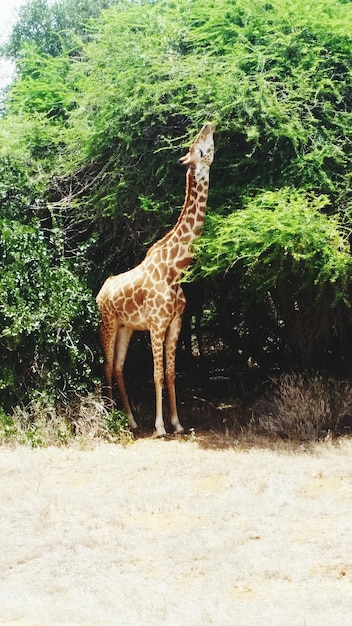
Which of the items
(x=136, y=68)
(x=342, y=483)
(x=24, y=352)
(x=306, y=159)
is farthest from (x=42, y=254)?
(x=342, y=483)

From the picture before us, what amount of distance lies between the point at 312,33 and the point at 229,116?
141 cm

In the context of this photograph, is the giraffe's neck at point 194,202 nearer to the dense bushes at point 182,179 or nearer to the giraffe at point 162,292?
the giraffe at point 162,292

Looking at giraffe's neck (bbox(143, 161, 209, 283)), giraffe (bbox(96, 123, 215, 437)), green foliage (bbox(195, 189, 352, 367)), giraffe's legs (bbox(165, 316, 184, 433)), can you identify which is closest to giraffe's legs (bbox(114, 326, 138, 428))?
giraffe (bbox(96, 123, 215, 437))

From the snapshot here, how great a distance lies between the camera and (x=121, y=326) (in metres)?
9.66

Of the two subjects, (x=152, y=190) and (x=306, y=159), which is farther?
(x=152, y=190)

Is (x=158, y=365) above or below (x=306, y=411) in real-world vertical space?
above

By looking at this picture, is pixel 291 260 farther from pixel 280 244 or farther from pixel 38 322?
pixel 38 322

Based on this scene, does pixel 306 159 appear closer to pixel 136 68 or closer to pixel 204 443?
pixel 136 68

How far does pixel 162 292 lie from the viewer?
8.97 metres

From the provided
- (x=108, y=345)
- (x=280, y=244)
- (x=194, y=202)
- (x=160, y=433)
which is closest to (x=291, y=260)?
(x=280, y=244)

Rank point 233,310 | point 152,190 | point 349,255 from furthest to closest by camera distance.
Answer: point 233,310 → point 152,190 → point 349,255

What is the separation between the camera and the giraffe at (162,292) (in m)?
8.78

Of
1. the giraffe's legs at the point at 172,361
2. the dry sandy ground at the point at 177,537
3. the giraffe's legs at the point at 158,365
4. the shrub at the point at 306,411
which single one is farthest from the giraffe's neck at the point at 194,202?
the dry sandy ground at the point at 177,537

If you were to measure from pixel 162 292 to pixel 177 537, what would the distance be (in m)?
3.79
